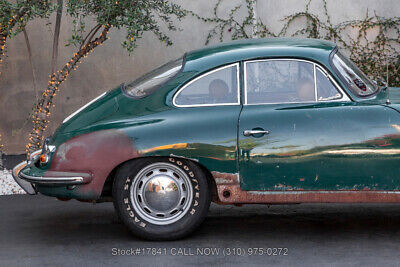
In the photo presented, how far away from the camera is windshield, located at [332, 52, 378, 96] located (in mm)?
6098

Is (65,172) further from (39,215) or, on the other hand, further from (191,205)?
(39,215)

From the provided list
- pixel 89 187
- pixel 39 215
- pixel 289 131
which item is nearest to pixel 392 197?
pixel 289 131

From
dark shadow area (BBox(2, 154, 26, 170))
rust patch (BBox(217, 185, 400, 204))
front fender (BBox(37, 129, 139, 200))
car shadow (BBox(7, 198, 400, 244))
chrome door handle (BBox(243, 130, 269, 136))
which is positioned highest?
chrome door handle (BBox(243, 130, 269, 136))

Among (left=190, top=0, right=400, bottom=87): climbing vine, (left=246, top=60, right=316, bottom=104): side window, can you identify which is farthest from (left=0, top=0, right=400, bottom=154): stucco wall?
(left=246, top=60, right=316, bottom=104): side window

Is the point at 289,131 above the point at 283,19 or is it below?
below

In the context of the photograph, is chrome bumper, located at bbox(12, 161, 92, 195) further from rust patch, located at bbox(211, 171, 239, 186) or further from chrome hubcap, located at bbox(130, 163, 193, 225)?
rust patch, located at bbox(211, 171, 239, 186)

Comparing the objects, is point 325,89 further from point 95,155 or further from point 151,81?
point 95,155

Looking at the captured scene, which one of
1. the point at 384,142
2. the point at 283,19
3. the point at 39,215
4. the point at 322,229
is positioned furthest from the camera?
the point at 283,19

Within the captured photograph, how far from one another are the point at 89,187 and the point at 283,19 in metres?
7.20

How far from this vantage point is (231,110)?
605 centimetres

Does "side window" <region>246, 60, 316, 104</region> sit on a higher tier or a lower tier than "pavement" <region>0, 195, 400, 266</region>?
higher

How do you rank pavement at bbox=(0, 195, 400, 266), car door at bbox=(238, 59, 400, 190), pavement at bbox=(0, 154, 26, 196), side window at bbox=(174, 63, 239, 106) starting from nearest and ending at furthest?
1. pavement at bbox=(0, 195, 400, 266)
2. car door at bbox=(238, 59, 400, 190)
3. side window at bbox=(174, 63, 239, 106)
4. pavement at bbox=(0, 154, 26, 196)

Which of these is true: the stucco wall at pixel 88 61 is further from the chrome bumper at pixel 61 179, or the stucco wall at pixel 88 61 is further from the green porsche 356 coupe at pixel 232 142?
the chrome bumper at pixel 61 179

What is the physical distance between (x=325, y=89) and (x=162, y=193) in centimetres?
156
